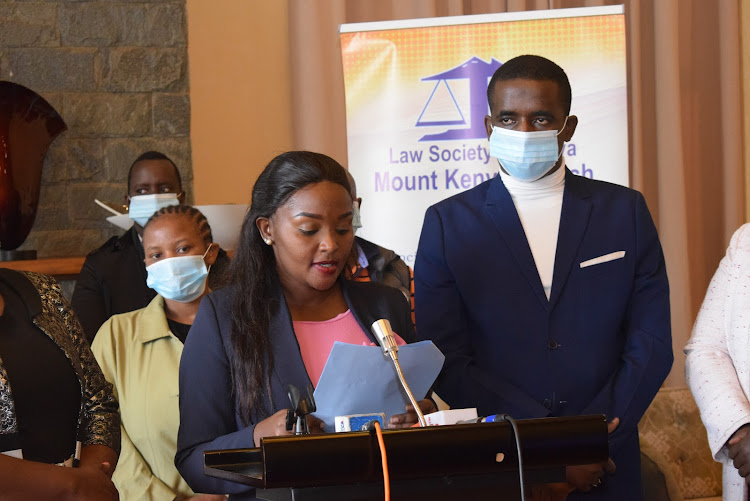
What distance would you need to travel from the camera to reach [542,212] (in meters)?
2.51

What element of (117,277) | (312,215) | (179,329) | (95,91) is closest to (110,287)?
(117,277)

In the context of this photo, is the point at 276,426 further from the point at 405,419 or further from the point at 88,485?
the point at 88,485

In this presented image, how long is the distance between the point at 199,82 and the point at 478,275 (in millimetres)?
3383

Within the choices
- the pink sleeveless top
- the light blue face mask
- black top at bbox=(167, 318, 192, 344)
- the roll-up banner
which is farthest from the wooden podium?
the roll-up banner

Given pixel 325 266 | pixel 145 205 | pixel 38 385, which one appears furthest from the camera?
pixel 145 205

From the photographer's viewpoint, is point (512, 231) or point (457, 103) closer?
point (512, 231)

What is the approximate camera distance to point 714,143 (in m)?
5.40

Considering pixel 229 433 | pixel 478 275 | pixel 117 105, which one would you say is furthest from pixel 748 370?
pixel 117 105

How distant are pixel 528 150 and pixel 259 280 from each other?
2.85 ft

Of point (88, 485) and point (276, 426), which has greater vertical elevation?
point (276, 426)

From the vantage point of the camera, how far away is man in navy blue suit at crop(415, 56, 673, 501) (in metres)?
2.32

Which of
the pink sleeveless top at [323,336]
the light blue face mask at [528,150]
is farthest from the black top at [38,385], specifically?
the light blue face mask at [528,150]

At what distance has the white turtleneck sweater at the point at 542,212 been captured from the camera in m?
2.45

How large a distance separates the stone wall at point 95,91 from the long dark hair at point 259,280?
227 centimetres
